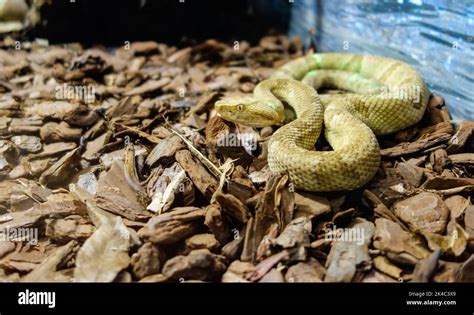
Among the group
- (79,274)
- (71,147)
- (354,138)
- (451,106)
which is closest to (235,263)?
(79,274)
